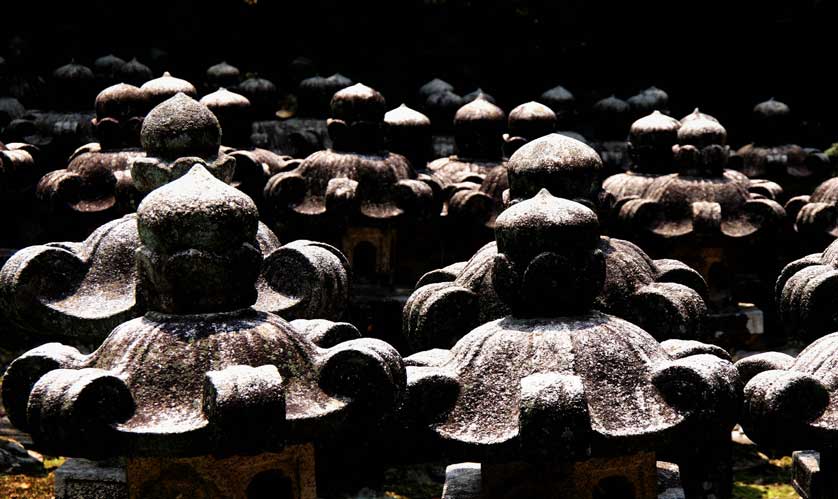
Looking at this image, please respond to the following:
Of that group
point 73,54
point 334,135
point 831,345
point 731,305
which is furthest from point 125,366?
point 73,54

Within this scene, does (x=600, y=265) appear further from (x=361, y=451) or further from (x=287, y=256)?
(x=361, y=451)

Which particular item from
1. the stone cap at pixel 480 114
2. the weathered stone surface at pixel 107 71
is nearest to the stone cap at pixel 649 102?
the stone cap at pixel 480 114

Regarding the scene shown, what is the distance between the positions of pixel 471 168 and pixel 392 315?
261 centimetres

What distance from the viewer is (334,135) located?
1305 cm

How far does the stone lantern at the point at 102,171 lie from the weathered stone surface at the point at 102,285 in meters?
4.26

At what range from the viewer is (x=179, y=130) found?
831 centimetres

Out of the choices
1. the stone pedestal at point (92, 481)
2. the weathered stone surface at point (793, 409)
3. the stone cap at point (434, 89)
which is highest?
the stone cap at point (434, 89)

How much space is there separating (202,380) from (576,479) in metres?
1.74

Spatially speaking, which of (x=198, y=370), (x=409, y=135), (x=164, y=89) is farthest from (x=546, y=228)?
(x=409, y=135)

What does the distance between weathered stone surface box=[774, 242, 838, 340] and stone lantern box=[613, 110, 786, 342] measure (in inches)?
164

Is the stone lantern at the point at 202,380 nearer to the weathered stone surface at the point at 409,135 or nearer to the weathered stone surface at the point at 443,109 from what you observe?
the weathered stone surface at the point at 409,135

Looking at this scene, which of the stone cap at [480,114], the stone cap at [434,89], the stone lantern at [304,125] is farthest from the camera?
the stone cap at [434,89]

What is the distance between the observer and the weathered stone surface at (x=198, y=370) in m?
5.22

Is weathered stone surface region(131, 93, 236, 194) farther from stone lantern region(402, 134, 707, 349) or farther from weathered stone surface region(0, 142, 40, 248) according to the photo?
weathered stone surface region(0, 142, 40, 248)
